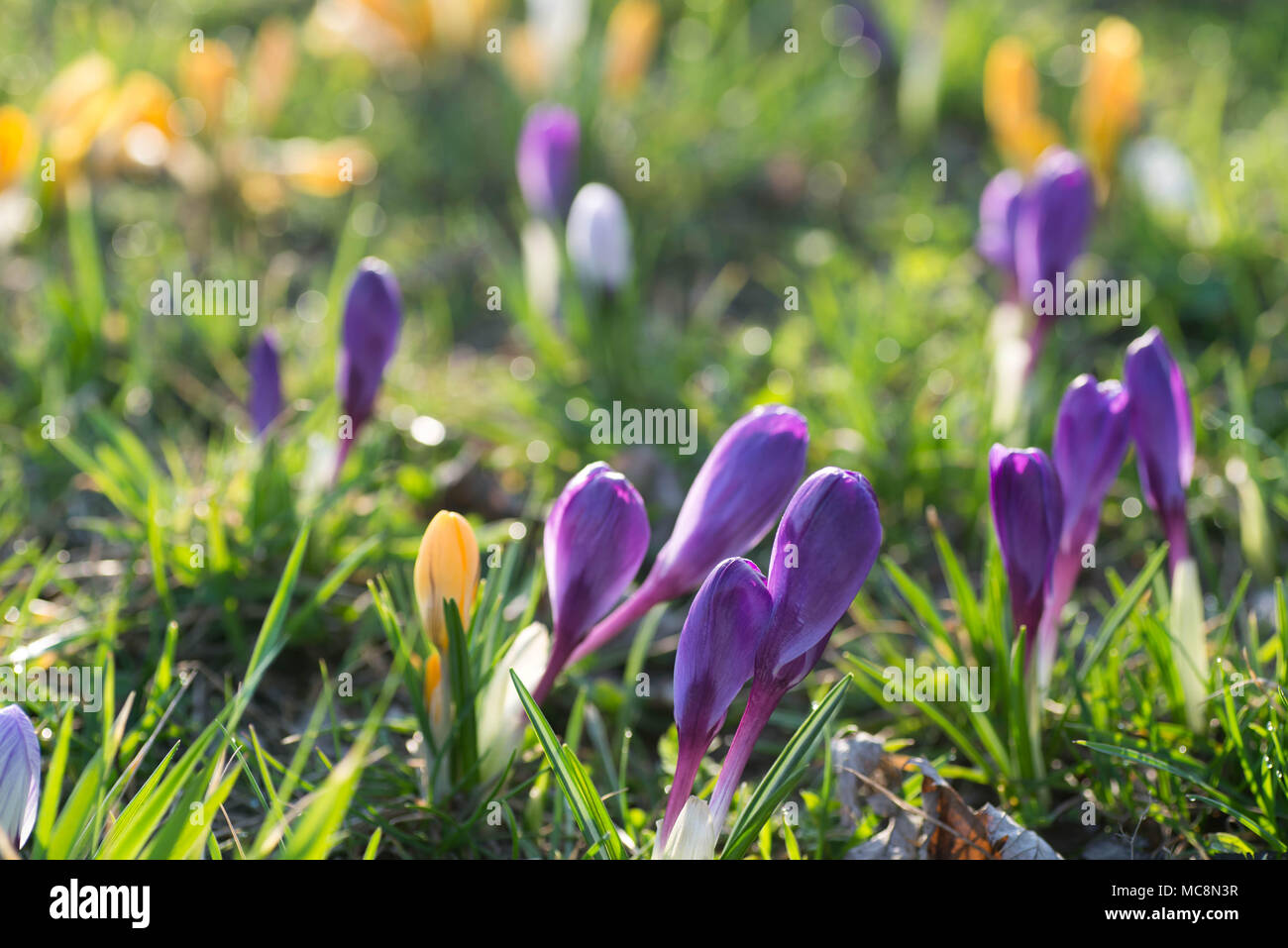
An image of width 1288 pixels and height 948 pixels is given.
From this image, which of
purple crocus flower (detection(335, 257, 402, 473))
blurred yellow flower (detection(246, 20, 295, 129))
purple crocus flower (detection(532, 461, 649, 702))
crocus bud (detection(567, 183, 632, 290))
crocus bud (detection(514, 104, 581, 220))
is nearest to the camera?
purple crocus flower (detection(532, 461, 649, 702))

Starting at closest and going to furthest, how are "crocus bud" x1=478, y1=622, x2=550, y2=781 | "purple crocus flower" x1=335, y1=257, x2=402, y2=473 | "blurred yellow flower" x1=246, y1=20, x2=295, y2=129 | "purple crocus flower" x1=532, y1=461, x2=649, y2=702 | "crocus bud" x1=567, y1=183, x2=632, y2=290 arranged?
"purple crocus flower" x1=532, y1=461, x2=649, y2=702, "crocus bud" x1=478, y1=622, x2=550, y2=781, "purple crocus flower" x1=335, y1=257, x2=402, y2=473, "crocus bud" x1=567, y1=183, x2=632, y2=290, "blurred yellow flower" x1=246, y1=20, x2=295, y2=129

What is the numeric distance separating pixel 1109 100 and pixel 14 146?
2.53 meters

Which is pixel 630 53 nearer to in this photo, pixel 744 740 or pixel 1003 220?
pixel 1003 220

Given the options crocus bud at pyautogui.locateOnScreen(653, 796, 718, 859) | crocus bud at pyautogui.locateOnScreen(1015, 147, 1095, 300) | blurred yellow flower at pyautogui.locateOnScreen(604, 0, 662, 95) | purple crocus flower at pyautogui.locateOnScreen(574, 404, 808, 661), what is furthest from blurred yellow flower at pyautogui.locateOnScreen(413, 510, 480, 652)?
blurred yellow flower at pyautogui.locateOnScreen(604, 0, 662, 95)

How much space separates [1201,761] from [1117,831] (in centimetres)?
14

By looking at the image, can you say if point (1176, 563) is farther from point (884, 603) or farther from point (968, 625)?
point (884, 603)

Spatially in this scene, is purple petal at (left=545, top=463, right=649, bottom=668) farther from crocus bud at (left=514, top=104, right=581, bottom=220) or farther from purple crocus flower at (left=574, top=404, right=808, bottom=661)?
crocus bud at (left=514, top=104, right=581, bottom=220)

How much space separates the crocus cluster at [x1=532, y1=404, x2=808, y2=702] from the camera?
1258mm

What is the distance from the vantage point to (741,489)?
131 centimetres

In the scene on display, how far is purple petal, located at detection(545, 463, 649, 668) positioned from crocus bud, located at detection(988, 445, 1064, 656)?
418mm

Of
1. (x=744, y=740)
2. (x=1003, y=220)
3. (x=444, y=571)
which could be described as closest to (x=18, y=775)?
(x=444, y=571)
